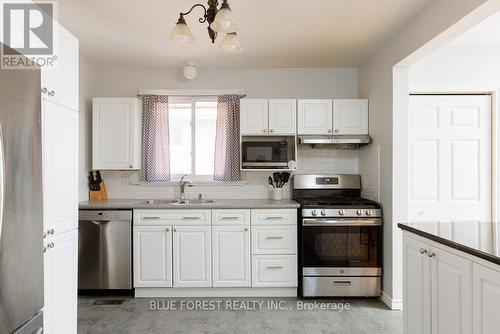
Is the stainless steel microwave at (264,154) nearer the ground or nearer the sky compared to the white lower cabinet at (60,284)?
nearer the sky

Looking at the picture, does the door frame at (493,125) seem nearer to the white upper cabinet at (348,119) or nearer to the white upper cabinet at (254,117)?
the white upper cabinet at (348,119)

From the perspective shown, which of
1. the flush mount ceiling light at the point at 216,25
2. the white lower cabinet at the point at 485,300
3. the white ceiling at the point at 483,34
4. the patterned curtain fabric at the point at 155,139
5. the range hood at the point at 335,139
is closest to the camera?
the white lower cabinet at the point at 485,300

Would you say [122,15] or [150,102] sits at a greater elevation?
[122,15]

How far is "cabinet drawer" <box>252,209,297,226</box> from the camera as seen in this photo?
319cm

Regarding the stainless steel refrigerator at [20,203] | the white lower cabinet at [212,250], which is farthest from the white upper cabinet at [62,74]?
the white lower cabinet at [212,250]

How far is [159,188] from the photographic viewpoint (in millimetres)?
3814

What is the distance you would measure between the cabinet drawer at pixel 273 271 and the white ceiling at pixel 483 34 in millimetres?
2654

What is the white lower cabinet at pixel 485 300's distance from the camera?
4.05 ft

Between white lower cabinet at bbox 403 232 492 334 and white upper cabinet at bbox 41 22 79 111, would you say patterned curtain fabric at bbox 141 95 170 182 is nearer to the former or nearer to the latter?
white upper cabinet at bbox 41 22 79 111

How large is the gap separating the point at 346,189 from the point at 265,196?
0.94 meters

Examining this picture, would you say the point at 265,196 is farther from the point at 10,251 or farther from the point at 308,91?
the point at 10,251

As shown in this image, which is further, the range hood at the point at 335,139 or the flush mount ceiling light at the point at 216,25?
the range hood at the point at 335,139

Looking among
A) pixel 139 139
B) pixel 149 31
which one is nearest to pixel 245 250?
pixel 139 139

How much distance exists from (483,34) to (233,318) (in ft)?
11.1
